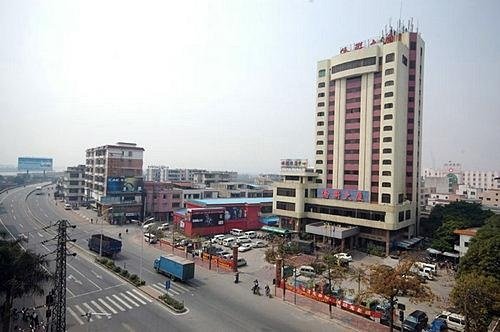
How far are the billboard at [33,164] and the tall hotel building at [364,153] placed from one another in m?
174

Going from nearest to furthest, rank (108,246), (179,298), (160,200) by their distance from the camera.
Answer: (179,298), (108,246), (160,200)

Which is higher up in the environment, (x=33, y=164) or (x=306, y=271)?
(x=33, y=164)

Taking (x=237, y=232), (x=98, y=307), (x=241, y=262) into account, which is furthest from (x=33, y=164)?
(x=98, y=307)

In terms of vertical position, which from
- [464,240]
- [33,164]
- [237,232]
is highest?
[33,164]

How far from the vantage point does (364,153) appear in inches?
2287

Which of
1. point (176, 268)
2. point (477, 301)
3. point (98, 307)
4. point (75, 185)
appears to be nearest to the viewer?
point (477, 301)

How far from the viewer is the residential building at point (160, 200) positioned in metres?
74.2

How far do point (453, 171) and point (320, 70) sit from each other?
13704cm

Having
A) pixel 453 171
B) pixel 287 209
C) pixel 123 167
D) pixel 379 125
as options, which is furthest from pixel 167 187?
pixel 453 171

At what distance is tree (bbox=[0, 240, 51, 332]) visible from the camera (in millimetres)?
22609

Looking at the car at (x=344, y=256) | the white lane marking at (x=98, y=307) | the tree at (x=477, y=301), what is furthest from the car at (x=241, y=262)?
the tree at (x=477, y=301)

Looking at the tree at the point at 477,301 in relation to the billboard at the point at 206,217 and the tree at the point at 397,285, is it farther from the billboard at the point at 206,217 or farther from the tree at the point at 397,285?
the billboard at the point at 206,217

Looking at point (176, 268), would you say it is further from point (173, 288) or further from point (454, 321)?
point (454, 321)

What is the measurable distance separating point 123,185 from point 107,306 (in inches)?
1884
